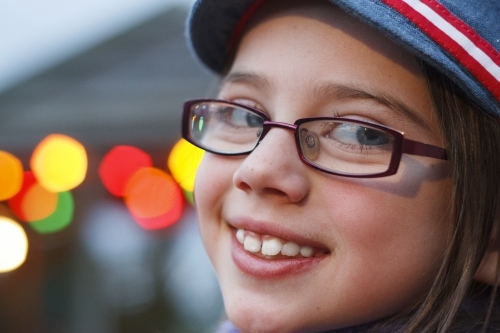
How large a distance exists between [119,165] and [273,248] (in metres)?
3.25

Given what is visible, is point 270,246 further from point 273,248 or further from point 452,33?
point 452,33

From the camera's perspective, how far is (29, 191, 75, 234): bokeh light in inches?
161

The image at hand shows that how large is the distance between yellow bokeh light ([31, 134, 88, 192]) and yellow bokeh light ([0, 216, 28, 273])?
385 mm

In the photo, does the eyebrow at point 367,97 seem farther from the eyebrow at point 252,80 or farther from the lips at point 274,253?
the lips at point 274,253

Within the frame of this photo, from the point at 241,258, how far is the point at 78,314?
8.63ft

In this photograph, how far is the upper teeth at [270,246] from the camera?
1159 mm

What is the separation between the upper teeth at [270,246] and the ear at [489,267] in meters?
0.34

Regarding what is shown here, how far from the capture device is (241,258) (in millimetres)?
1236

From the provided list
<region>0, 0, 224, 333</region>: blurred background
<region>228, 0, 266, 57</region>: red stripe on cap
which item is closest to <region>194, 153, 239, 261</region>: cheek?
<region>228, 0, 266, 57</region>: red stripe on cap

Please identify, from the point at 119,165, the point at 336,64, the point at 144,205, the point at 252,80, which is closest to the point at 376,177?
the point at 336,64

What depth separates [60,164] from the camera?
418cm

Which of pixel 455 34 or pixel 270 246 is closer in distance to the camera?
pixel 455 34

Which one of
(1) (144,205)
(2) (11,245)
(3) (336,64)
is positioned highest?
(3) (336,64)

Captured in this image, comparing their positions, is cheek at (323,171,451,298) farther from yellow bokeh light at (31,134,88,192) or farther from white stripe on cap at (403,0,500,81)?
yellow bokeh light at (31,134,88,192)
